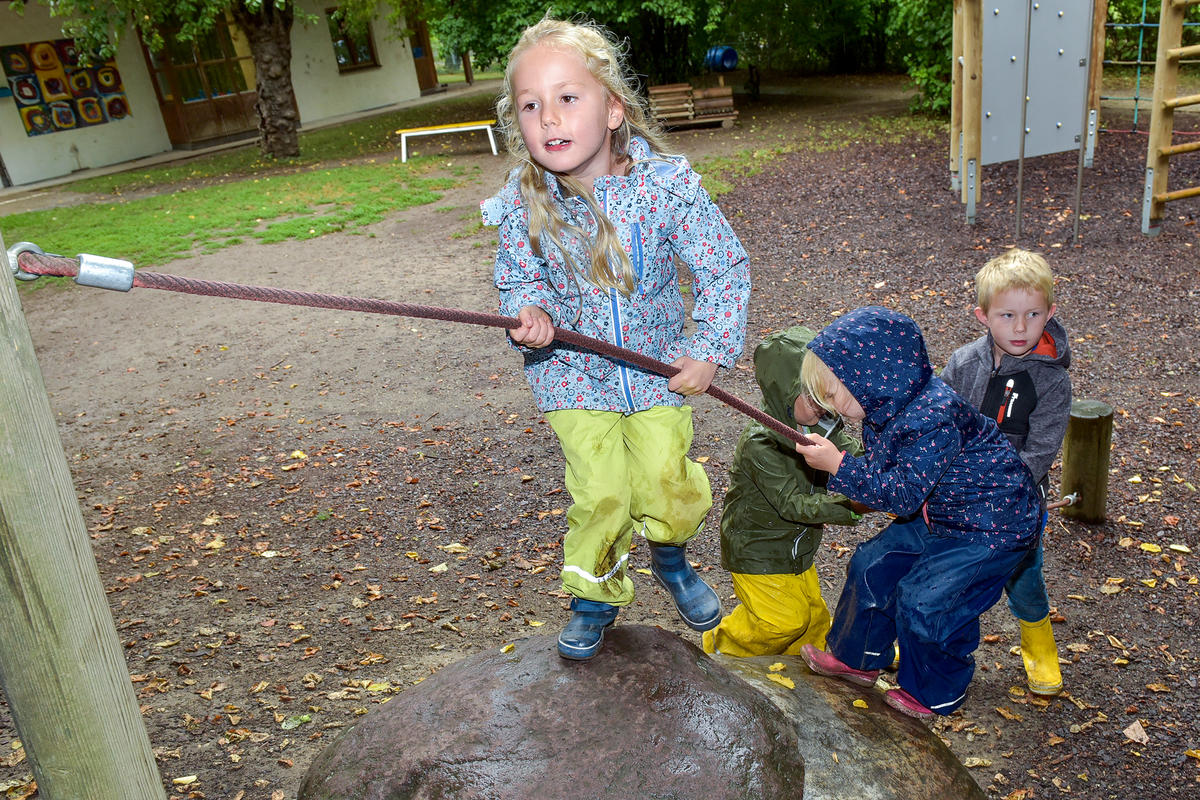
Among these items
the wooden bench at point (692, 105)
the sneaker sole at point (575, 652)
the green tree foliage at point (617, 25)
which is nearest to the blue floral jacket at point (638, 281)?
A: the sneaker sole at point (575, 652)

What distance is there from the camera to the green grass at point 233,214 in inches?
512

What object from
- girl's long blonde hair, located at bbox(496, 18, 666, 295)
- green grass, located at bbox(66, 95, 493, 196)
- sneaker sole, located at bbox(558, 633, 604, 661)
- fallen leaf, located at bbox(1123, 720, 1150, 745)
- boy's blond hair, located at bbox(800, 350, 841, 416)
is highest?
girl's long blonde hair, located at bbox(496, 18, 666, 295)

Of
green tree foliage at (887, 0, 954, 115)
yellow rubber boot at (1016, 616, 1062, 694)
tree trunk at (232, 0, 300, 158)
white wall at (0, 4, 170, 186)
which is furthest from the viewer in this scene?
white wall at (0, 4, 170, 186)

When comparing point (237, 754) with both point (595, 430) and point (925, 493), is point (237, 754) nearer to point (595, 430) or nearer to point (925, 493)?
point (595, 430)

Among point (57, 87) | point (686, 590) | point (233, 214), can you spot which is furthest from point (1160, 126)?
point (57, 87)

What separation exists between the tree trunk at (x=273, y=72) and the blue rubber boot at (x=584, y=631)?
1564 centimetres

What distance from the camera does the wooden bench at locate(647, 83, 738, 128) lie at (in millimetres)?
18203

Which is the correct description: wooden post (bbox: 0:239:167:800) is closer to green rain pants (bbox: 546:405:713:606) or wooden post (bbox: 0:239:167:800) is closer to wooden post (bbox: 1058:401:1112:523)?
green rain pants (bbox: 546:405:713:606)

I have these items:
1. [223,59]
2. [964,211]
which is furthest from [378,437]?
[223,59]

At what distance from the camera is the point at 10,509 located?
184 centimetres

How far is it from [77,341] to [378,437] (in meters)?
4.68

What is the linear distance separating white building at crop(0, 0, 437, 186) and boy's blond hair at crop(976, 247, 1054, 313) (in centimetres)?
2186

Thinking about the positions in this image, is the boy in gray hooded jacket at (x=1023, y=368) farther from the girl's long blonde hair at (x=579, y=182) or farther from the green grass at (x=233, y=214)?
the green grass at (x=233, y=214)

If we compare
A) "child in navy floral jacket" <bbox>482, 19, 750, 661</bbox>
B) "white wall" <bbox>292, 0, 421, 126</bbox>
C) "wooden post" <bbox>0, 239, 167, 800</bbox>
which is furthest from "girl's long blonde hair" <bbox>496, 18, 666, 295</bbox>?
"white wall" <bbox>292, 0, 421, 126</bbox>
